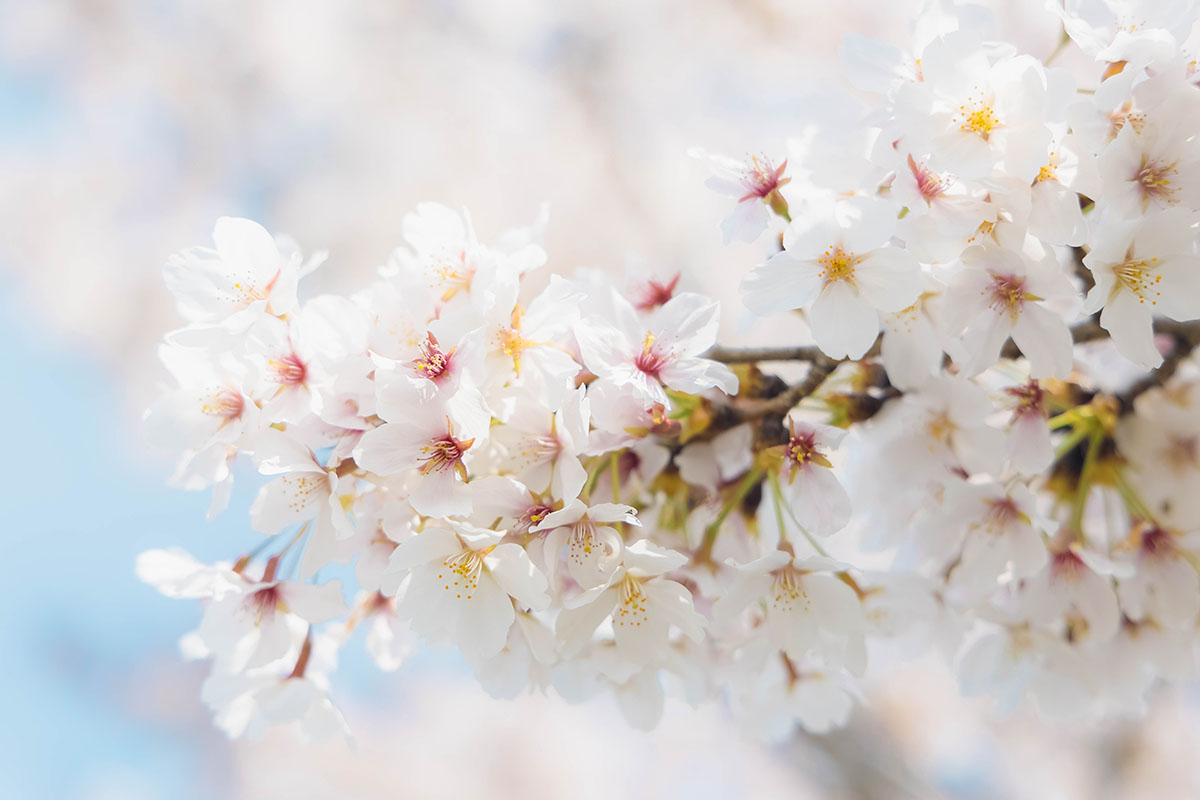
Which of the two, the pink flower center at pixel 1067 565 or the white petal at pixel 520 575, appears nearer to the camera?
the white petal at pixel 520 575

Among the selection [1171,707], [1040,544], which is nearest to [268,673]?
[1040,544]

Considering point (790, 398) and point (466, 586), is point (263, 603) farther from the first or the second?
point (790, 398)

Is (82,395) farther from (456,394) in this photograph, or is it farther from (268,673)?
(456,394)

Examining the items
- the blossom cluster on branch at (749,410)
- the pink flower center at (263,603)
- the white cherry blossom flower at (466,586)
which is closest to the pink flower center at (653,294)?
the blossom cluster on branch at (749,410)

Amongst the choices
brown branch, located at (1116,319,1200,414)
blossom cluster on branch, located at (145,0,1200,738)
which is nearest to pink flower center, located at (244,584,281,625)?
blossom cluster on branch, located at (145,0,1200,738)

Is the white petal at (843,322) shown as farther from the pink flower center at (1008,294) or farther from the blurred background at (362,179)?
the blurred background at (362,179)

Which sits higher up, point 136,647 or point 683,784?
point 136,647

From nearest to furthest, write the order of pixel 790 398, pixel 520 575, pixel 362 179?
pixel 520 575, pixel 790 398, pixel 362 179

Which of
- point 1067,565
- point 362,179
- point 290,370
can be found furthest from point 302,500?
point 362,179
